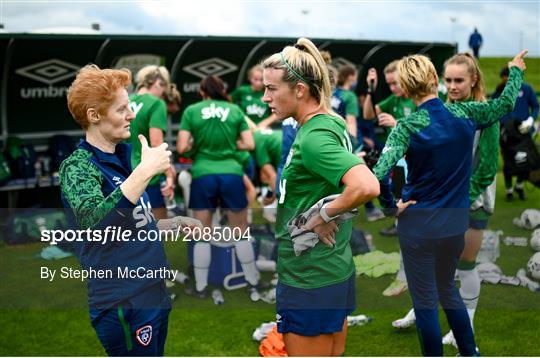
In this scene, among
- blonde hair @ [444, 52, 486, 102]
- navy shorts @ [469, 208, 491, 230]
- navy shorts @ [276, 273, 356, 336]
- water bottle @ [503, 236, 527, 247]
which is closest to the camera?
navy shorts @ [276, 273, 356, 336]

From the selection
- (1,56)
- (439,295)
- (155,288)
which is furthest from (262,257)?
(1,56)

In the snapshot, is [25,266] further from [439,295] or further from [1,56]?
[1,56]

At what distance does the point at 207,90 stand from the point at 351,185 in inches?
141

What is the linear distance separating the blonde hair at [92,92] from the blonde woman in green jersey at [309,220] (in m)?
0.65

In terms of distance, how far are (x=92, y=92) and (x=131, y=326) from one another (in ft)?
3.27

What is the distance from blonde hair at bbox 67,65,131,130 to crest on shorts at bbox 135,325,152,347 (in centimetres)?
91

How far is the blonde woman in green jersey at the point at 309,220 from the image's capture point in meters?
2.77

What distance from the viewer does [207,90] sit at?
5.98m

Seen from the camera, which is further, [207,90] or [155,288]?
[207,90]

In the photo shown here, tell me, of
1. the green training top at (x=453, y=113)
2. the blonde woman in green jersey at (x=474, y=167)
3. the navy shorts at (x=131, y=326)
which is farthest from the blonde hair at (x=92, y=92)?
the blonde woman in green jersey at (x=474, y=167)

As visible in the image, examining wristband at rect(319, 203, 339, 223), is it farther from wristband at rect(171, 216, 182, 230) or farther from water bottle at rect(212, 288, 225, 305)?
water bottle at rect(212, 288, 225, 305)

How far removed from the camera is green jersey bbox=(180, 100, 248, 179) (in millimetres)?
5918

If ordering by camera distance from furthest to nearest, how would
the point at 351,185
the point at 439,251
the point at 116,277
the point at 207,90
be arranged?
the point at 207,90 < the point at 439,251 < the point at 116,277 < the point at 351,185

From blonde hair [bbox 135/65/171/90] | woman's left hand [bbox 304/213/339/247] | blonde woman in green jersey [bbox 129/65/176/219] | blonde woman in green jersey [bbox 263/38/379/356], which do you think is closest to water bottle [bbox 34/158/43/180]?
blonde woman in green jersey [bbox 129/65/176/219]
